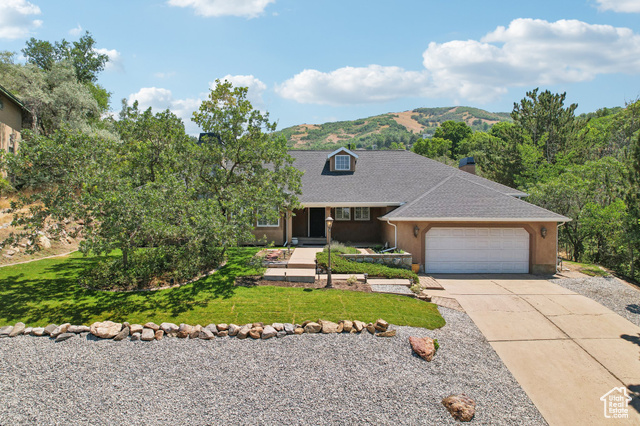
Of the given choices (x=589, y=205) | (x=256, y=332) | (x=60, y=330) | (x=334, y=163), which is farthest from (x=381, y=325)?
(x=589, y=205)

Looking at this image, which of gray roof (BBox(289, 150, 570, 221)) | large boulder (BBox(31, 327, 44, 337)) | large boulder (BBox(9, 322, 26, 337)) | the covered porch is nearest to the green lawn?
large boulder (BBox(9, 322, 26, 337))

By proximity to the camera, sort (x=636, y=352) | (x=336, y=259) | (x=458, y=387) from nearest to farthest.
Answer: (x=458, y=387) → (x=636, y=352) → (x=336, y=259)

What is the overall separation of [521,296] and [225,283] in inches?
392

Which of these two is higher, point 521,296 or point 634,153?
point 634,153

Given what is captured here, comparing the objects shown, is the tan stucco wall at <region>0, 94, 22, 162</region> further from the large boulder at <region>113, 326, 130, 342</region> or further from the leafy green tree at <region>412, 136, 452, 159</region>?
the leafy green tree at <region>412, 136, 452, 159</region>

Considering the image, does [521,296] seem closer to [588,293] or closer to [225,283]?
[588,293]

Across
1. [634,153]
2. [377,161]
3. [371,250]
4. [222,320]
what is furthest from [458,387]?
[377,161]

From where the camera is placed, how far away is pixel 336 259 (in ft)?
43.0

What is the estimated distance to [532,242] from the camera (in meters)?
14.4

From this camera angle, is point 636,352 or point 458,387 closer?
point 458,387

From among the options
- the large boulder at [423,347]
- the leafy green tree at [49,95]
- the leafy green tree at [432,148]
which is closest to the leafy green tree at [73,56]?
the leafy green tree at [49,95]

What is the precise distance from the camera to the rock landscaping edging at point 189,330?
26.0ft

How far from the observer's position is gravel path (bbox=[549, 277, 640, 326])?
1025cm

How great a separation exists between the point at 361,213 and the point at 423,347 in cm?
1194
